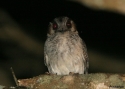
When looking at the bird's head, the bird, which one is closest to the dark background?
the bird's head

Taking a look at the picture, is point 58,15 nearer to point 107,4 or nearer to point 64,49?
point 64,49

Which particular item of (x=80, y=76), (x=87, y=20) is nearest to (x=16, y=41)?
(x=87, y=20)

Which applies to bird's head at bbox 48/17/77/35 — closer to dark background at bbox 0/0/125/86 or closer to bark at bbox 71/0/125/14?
dark background at bbox 0/0/125/86

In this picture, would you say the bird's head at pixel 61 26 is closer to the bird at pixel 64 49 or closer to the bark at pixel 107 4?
the bird at pixel 64 49

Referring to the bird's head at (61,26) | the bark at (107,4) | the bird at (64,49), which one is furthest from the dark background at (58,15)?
the bark at (107,4)

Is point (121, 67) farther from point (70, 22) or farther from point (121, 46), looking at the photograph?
point (70, 22)

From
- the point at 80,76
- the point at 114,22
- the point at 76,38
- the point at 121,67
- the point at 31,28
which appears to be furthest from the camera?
the point at 121,67

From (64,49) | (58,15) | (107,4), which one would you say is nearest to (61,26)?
(64,49)
